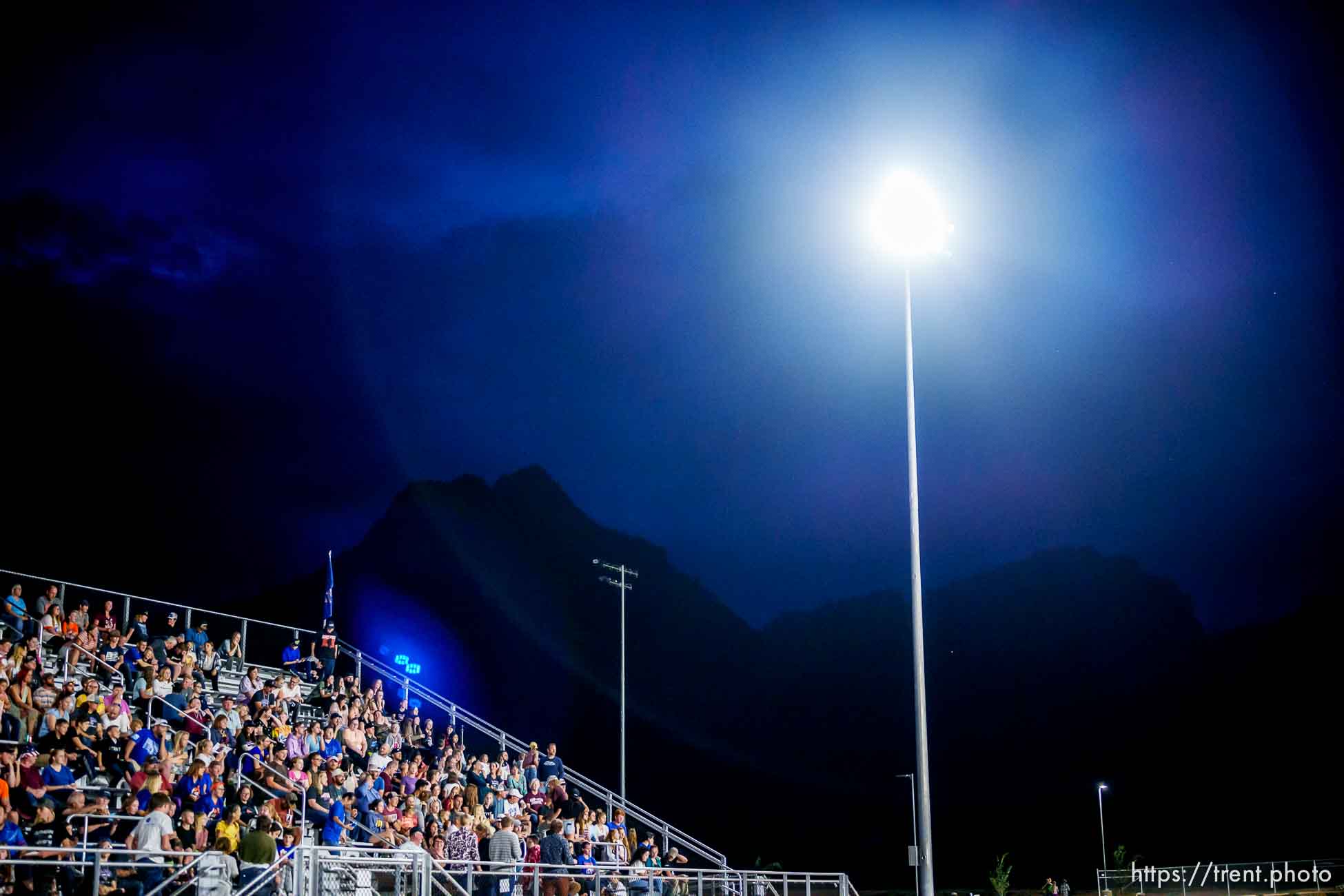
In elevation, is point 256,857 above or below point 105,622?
below

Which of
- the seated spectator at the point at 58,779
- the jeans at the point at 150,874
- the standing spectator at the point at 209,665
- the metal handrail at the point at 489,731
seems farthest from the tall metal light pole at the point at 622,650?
the jeans at the point at 150,874

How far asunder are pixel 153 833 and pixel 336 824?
4.84 meters

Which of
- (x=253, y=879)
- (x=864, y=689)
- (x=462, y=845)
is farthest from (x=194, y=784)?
(x=864, y=689)

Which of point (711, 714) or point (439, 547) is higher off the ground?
point (439, 547)

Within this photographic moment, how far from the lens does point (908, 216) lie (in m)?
22.3

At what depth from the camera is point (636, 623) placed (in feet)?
365

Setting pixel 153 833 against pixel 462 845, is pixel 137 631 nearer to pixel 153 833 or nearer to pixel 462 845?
pixel 462 845

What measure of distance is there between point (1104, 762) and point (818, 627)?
25.9 meters

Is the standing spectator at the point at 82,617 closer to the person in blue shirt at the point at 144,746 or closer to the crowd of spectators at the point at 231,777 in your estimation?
the crowd of spectators at the point at 231,777

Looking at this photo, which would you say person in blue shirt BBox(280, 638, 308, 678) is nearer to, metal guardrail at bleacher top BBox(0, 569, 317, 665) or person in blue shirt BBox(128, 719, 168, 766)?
metal guardrail at bleacher top BBox(0, 569, 317, 665)

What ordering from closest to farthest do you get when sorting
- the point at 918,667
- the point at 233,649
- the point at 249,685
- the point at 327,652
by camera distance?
the point at 918,667 < the point at 249,685 < the point at 233,649 < the point at 327,652

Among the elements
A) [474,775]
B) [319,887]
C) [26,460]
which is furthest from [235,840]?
[26,460]

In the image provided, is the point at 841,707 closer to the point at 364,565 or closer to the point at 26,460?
the point at 364,565

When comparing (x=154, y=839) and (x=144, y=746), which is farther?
(x=144, y=746)
